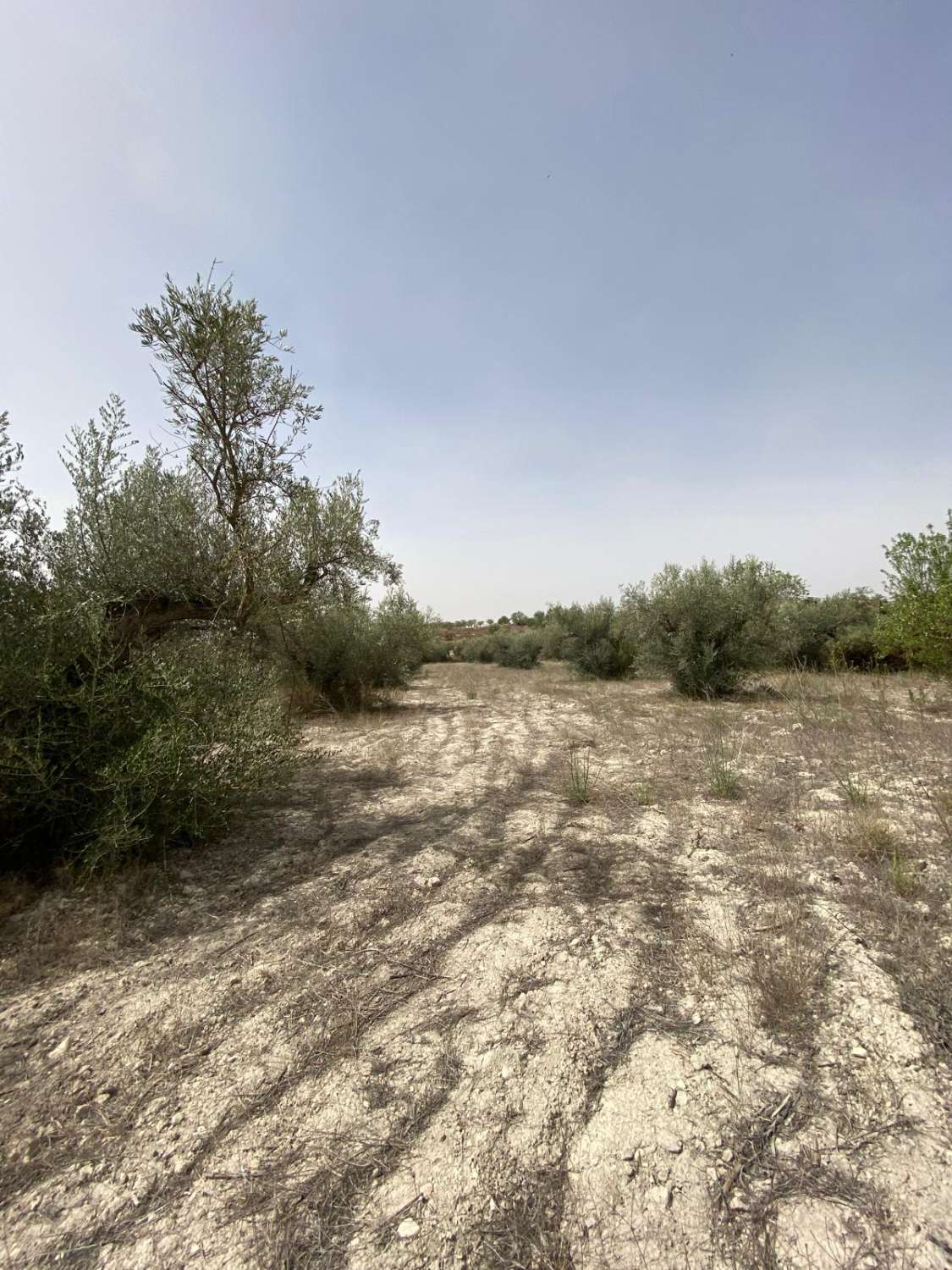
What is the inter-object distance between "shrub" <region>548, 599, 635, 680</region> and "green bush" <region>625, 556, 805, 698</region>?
476 centimetres

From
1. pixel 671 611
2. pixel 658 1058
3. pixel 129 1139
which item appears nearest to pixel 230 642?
pixel 129 1139

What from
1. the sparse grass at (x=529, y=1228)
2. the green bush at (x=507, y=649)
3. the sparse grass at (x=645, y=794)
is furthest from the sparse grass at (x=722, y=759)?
the green bush at (x=507, y=649)

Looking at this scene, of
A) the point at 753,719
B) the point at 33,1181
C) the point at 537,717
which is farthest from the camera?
the point at 537,717

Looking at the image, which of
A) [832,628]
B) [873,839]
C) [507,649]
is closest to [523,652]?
[507,649]

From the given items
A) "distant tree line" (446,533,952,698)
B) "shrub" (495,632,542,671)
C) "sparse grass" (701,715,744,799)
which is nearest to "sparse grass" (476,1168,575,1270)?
"sparse grass" (701,715,744,799)

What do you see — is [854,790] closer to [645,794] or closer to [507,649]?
[645,794]

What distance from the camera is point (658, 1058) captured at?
1913 millimetres

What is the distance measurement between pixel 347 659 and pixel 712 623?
334 inches

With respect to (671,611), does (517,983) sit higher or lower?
lower

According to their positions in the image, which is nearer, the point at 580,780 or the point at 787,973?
the point at 787,973

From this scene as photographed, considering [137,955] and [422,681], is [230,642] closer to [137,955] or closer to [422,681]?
[137,955]

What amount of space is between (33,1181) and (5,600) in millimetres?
3122

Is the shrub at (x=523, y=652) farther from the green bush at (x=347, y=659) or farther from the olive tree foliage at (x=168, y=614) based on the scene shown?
the olive tree foliage at (x=168, y=614)

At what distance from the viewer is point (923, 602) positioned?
853 cm
